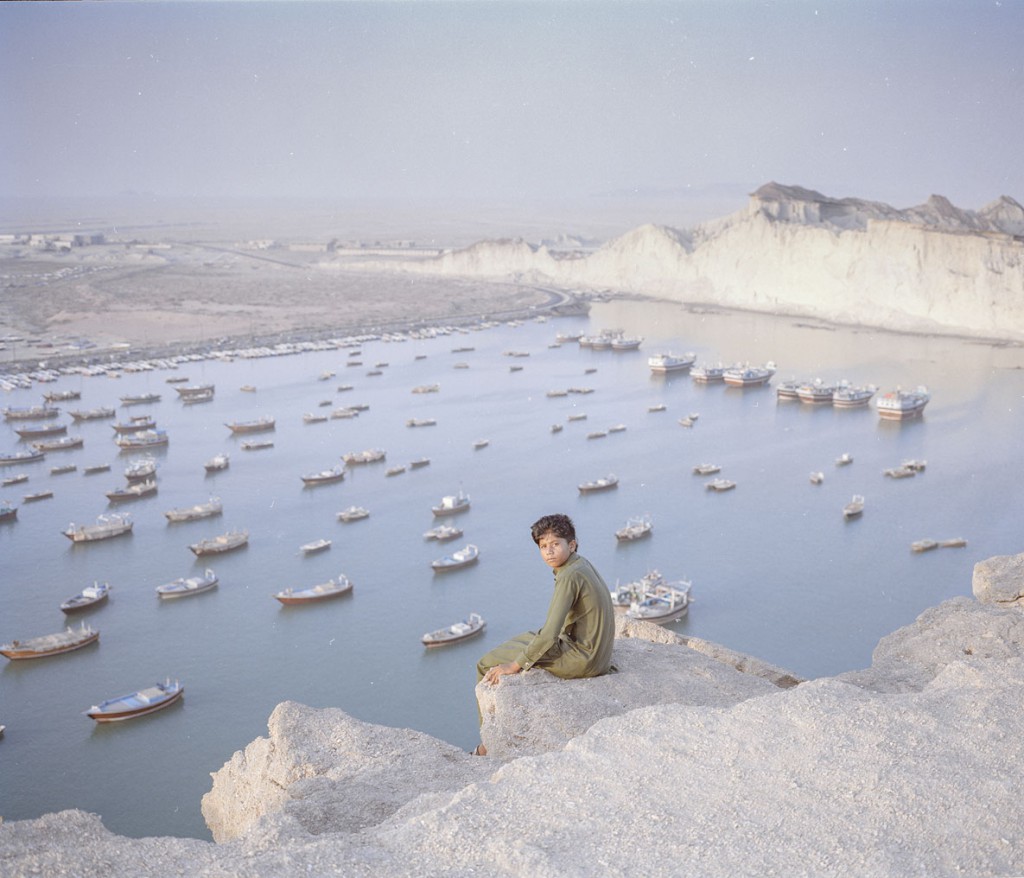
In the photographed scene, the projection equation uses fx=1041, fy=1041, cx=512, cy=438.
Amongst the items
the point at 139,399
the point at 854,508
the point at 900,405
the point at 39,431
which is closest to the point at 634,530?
the point at 854,508

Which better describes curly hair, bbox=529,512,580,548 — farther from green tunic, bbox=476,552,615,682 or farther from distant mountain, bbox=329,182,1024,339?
distant mountain, bbox=329,182,1024,339

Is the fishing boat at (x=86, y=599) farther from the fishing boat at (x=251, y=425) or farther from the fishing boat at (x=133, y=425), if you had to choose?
the fishing boat at (x=133, y=425)

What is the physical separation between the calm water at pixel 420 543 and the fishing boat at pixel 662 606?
18 cm

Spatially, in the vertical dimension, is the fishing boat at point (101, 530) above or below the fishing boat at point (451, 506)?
below

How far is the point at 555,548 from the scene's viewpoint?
3.33m

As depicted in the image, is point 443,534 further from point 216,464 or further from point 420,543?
point 216,464

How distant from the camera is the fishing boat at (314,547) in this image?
12.2m

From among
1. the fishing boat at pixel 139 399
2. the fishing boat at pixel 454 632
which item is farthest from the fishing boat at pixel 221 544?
the fishing boat at pixel 139 399

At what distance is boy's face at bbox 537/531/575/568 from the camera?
3.33m

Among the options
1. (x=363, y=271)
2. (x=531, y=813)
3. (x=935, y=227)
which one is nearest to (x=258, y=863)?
(x=531, y=813)

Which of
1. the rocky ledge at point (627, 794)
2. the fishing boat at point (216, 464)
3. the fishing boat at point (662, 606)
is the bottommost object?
the fishing boat at point (662, 606)

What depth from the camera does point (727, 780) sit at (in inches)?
99.0

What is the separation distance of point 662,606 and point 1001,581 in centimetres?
534

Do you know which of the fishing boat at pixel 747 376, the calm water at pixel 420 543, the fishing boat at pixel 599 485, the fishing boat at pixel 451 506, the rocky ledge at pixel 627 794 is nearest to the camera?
the rocky ledge at pixel 627 794
